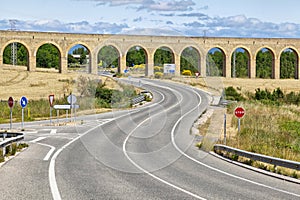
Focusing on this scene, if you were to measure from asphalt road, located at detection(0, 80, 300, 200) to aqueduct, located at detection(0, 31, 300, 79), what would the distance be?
161 ft

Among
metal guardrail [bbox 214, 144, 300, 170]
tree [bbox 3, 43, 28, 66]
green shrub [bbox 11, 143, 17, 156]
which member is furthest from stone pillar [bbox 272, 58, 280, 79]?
green shrub [bbox 11, 143, 17, 156]

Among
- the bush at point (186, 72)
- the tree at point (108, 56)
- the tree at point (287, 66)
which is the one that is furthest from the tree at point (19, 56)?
the tree at point (108, 56)

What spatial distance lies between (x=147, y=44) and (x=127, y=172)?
70.3m

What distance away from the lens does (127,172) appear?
45.3 ft

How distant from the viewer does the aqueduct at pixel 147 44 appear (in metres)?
76.6

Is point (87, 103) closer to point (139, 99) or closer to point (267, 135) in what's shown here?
point (139, 99)

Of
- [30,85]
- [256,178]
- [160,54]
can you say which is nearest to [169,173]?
[256,178]

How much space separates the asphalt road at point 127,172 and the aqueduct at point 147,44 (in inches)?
1937

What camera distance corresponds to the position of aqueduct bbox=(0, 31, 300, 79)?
76625 mm

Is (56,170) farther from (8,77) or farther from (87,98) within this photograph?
(8,77)

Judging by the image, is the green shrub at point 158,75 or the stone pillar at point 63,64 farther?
the green shrub at point 158,75

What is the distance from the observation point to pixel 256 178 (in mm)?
13414

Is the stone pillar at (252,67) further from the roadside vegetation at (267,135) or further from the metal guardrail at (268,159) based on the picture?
the metal guardrail at (268,159)

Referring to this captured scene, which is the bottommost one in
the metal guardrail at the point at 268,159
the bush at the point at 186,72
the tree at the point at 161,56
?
the metal guardrail at the point at 268,159
